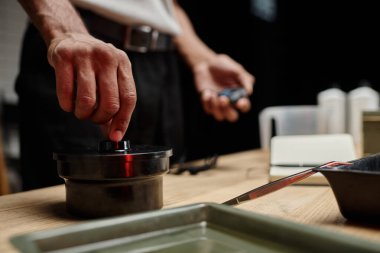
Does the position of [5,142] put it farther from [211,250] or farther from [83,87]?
[211,250]

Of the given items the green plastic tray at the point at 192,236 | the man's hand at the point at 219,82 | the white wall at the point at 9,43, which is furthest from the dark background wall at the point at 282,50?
the green plastic tray at the point at 192,236

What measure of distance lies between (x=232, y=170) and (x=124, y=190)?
0.75m

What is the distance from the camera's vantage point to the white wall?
8.95 feet

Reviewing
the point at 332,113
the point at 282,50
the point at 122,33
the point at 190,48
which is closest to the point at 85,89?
the point at 122,33

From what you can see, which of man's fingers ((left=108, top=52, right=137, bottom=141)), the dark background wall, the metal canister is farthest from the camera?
the dark background wall

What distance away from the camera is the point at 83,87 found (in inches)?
31.9

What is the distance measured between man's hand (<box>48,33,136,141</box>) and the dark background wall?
110 inches

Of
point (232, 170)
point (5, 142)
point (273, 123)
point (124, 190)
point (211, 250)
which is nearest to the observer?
point (211, 250)

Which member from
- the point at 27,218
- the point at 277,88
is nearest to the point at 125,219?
the point at 27,218

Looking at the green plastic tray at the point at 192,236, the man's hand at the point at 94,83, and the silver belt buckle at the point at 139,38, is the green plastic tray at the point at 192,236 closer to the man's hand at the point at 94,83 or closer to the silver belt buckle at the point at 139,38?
the man's hand at the point at 94,83

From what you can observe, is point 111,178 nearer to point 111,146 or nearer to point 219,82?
point 111,146

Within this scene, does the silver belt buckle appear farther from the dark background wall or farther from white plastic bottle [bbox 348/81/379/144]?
the dark background wall

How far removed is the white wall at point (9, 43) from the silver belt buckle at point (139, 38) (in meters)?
1.33

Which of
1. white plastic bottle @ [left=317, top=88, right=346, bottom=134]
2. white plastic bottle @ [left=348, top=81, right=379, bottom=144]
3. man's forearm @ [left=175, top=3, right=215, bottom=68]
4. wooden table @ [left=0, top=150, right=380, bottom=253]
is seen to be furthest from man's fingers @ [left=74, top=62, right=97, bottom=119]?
white plastic bottle @ [left=348, top=81, right=379, bottom=144]
